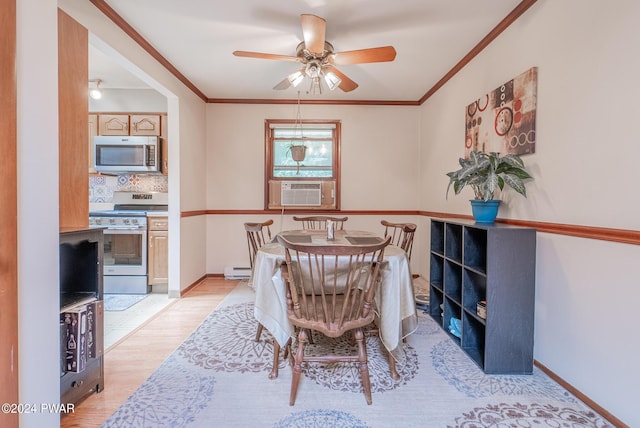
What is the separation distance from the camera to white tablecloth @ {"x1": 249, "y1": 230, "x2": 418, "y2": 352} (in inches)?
68.7

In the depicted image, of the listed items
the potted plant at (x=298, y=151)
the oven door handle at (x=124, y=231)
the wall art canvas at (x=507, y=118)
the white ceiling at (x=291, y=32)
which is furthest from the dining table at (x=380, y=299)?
the oven door handle at (x=124, y=231)

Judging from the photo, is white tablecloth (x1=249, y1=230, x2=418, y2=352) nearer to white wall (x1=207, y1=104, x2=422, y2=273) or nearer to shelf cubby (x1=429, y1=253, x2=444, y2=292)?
shelf cubby (x1=429, y1=253, x2=444, y2=292)


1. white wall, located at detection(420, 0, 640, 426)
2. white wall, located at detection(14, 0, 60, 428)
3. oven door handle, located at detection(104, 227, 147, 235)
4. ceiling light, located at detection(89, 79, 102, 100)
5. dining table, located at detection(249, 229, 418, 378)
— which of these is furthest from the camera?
ceiling light, located at detection(89, 79, 102, 100)

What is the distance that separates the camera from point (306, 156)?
4.08 meters

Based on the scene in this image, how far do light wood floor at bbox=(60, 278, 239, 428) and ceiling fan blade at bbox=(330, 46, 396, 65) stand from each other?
250 cm

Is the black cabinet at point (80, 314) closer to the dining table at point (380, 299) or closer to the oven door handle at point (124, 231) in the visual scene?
the dining table at point (380, 299)

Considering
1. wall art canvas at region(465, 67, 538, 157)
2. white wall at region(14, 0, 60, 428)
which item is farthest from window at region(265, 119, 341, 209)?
white wall at region(14, 0, 60, 428)

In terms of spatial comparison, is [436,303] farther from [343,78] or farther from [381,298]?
[343,78]

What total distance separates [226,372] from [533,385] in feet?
6.02

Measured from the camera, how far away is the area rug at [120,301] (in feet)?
9.80

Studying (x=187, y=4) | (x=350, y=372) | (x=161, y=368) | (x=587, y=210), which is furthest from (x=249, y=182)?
(x=587, y=210)

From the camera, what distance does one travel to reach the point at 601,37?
4.89 ft

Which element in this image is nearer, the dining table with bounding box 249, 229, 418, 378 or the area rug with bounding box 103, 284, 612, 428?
the area rug with bounding box 103, 284, 612, 428

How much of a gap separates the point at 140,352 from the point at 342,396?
4.86 feet
